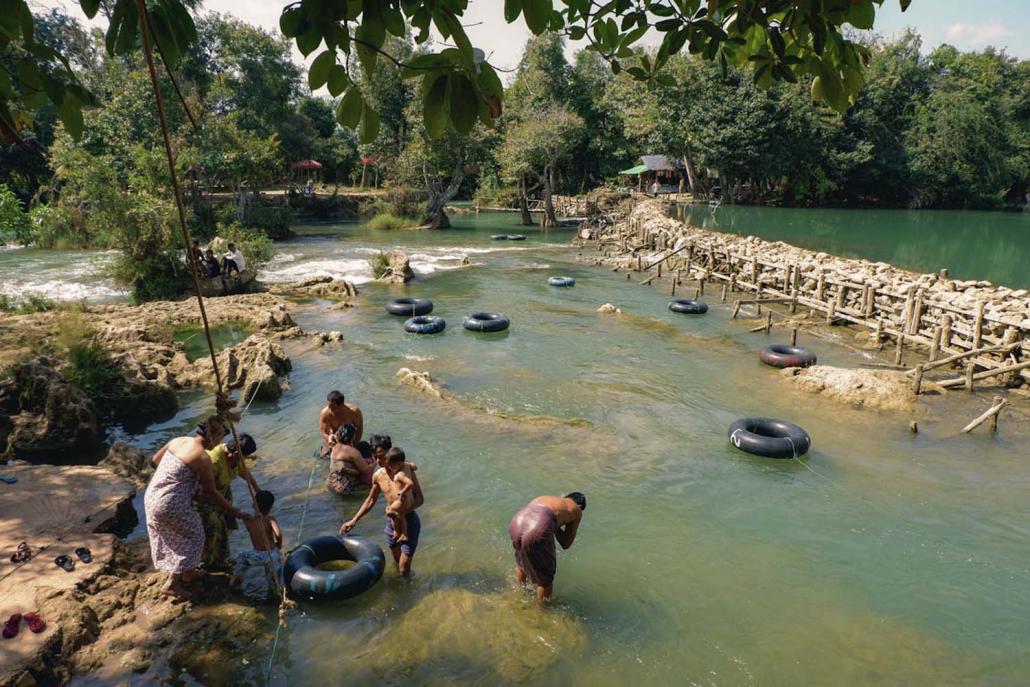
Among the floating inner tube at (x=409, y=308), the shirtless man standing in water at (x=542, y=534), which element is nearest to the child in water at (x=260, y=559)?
the shirtless man standing in water at (x=542, y=534)

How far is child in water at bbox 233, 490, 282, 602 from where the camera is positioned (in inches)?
251

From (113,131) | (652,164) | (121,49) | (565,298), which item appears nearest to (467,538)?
(121,49)

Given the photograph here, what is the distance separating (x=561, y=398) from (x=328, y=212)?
4228 centimetres

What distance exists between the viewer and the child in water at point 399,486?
6379mm

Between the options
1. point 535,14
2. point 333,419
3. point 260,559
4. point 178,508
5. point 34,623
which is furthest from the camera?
point 333,419

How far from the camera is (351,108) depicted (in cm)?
231

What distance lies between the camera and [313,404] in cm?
1200

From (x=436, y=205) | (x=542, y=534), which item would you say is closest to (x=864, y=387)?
(x=542, y=534)

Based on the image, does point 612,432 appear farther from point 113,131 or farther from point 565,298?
point 113,131

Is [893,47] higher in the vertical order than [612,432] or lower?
higher

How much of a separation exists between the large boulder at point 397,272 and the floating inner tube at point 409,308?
16.7 ft

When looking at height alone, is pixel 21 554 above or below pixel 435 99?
below

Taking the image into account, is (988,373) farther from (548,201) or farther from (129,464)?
(548,201)

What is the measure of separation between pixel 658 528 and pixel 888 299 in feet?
40.9
